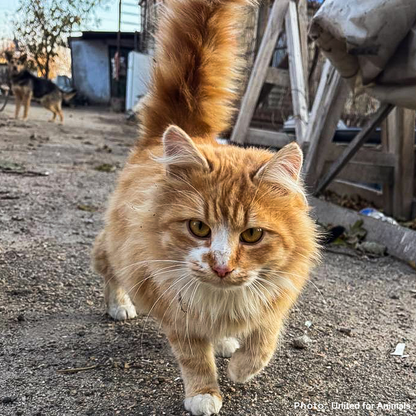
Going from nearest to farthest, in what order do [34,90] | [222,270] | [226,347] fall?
[222,270], [226,347], [34,90]

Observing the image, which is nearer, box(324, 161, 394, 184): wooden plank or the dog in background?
box(324, 161, 394, 184): wooden plank

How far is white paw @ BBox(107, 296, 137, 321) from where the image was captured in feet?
7.82

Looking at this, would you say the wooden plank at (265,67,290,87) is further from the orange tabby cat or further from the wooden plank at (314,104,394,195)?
the orange tabby cat

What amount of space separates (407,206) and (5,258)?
3.63 metres

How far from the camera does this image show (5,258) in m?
2.97

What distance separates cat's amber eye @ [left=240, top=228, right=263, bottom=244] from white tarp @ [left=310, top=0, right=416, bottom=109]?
1585 millimetres

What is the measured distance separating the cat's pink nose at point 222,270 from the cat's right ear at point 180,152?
417 millimetres

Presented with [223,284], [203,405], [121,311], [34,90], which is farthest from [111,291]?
[34,90]

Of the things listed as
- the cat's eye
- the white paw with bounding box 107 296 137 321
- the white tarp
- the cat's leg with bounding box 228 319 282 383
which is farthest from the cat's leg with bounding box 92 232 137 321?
the white tarp

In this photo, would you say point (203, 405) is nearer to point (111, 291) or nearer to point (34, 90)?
point (111, 291)

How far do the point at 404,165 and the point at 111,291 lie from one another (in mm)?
3260

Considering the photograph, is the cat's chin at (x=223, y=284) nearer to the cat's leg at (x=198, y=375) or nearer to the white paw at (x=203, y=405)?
the cat's leg at (x=198, y=375)

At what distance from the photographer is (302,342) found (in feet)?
7.24

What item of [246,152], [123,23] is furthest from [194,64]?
[123,23]
